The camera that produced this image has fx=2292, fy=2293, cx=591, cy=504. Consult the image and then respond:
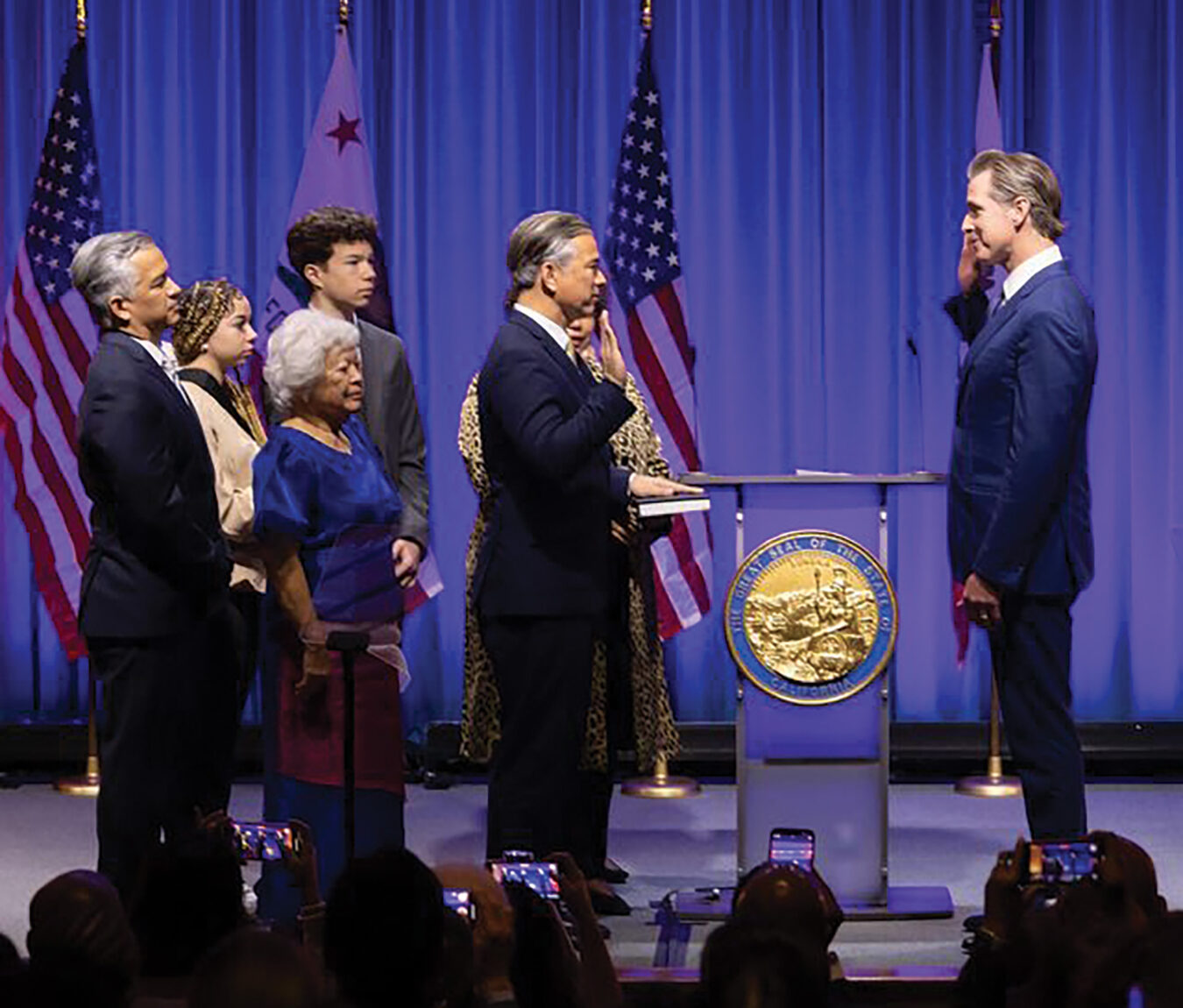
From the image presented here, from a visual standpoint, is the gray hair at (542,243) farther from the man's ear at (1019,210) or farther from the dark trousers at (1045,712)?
the dark trousers at (1045,712)

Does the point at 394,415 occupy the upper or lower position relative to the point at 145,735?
upper

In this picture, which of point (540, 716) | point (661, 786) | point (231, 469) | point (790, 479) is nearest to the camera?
point (540, 716)

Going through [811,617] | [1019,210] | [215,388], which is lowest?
[811,617]

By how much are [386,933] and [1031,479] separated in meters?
2.47

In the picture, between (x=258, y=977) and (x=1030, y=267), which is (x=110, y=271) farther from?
(x=258, y=977)

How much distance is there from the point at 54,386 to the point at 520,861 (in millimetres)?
4556

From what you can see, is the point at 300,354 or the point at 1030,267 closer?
the point at 300,354

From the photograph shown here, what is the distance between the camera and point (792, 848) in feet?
11.5

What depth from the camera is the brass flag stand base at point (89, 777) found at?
23.6 ft

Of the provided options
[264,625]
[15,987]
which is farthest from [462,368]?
[15,987]

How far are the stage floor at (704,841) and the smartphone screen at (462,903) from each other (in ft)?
5.70

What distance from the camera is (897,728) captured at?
25.1 ft

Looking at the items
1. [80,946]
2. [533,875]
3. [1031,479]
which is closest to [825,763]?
[1031,479]

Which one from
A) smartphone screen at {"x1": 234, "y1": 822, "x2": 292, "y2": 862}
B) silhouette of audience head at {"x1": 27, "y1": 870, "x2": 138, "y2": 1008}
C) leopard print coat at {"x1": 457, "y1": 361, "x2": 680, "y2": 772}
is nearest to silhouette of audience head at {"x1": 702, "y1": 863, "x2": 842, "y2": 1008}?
silhouette of audience head at {"x1": 27, "y1": 870, "x2": 138, "y2": 1008}
